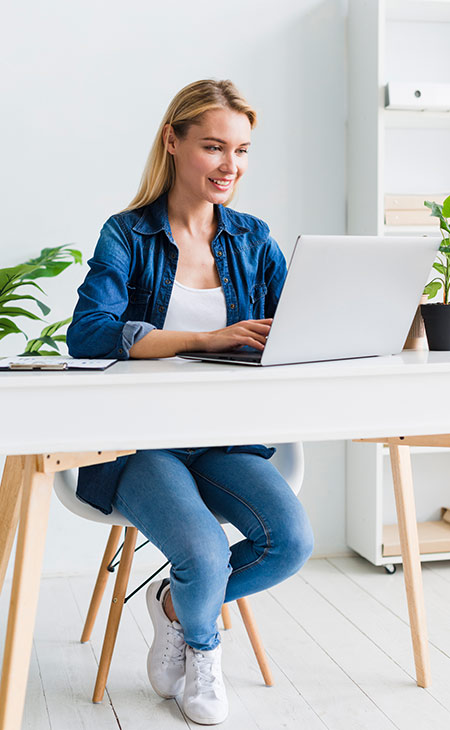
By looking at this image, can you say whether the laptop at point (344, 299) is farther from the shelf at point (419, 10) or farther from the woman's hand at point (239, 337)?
the shelf at point (419, 10)

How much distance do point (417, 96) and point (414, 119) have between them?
5.9 inches

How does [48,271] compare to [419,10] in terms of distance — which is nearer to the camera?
[48,271]

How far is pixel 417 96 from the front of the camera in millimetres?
2406

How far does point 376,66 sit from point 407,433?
1536mm

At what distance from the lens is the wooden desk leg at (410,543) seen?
65.9 inches

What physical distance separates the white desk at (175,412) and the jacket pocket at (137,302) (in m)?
0.46

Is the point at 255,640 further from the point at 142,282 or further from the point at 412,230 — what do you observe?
the point at 412,230

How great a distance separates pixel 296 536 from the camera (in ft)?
4.93

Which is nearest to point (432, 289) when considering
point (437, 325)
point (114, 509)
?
point (437, 325)

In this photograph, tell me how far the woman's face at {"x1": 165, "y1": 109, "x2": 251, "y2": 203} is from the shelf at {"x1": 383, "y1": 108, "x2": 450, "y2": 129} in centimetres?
90

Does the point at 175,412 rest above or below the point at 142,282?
below

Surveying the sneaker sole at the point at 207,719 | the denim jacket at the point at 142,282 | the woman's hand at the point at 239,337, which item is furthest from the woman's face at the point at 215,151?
the sneaker sole at the point at 207,719

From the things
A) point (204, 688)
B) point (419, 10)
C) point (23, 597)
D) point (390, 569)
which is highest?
point (419, 10)

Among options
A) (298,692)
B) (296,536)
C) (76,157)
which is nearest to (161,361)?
(296,536)
